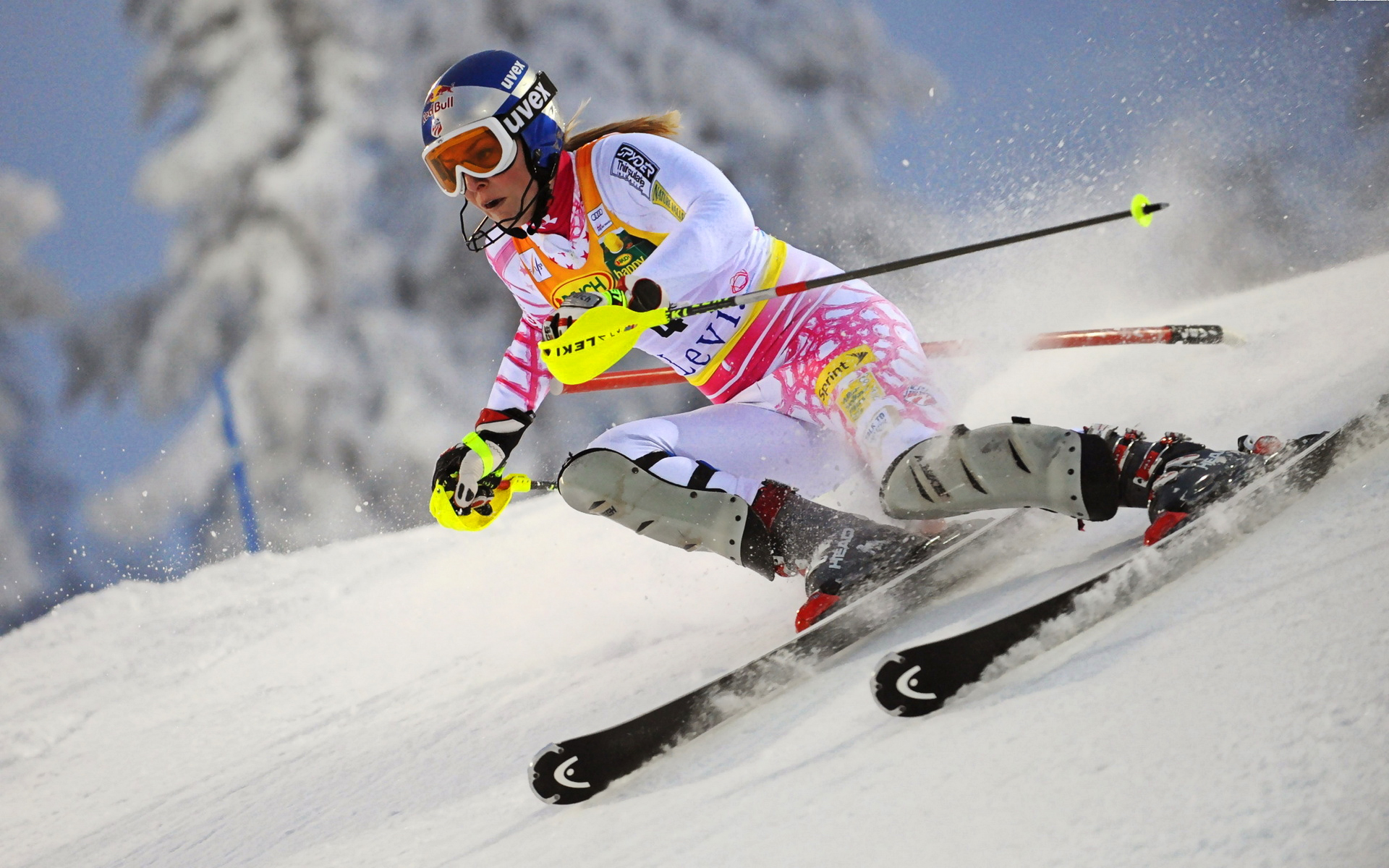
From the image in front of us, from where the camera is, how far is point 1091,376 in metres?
2.95

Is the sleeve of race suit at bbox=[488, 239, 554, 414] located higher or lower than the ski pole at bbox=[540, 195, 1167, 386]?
higher

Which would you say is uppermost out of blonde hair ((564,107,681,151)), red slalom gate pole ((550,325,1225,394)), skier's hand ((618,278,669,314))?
blonde hair ((564,107,681,151))

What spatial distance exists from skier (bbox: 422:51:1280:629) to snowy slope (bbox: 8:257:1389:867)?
198 millimetres

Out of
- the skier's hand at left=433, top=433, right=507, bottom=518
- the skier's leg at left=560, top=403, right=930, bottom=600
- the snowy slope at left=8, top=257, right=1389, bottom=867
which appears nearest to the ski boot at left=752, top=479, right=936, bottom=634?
the skier's leg at left=560, top=403, right=930, bottom=600

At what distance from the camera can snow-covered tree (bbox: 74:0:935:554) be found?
700 cm

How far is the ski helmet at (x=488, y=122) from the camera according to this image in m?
1.79

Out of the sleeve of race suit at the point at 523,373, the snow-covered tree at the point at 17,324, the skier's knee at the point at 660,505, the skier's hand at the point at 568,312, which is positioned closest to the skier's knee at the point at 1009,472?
the skier's knee at the point at 660,505

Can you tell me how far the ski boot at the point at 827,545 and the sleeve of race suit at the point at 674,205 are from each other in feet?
1.37

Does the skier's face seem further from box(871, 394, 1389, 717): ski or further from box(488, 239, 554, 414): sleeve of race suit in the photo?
box(871, 394, 1389, 717): ski

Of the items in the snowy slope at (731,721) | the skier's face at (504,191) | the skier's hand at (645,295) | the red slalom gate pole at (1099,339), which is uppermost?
the skier's face at (504,191)

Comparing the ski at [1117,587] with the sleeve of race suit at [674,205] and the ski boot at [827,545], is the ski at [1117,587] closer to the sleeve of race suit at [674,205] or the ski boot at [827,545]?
the ski boot at [827,545]

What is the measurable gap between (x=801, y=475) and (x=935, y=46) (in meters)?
5.57

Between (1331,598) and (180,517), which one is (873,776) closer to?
(1331,598)

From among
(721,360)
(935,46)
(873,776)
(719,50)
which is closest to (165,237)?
(719,50)
